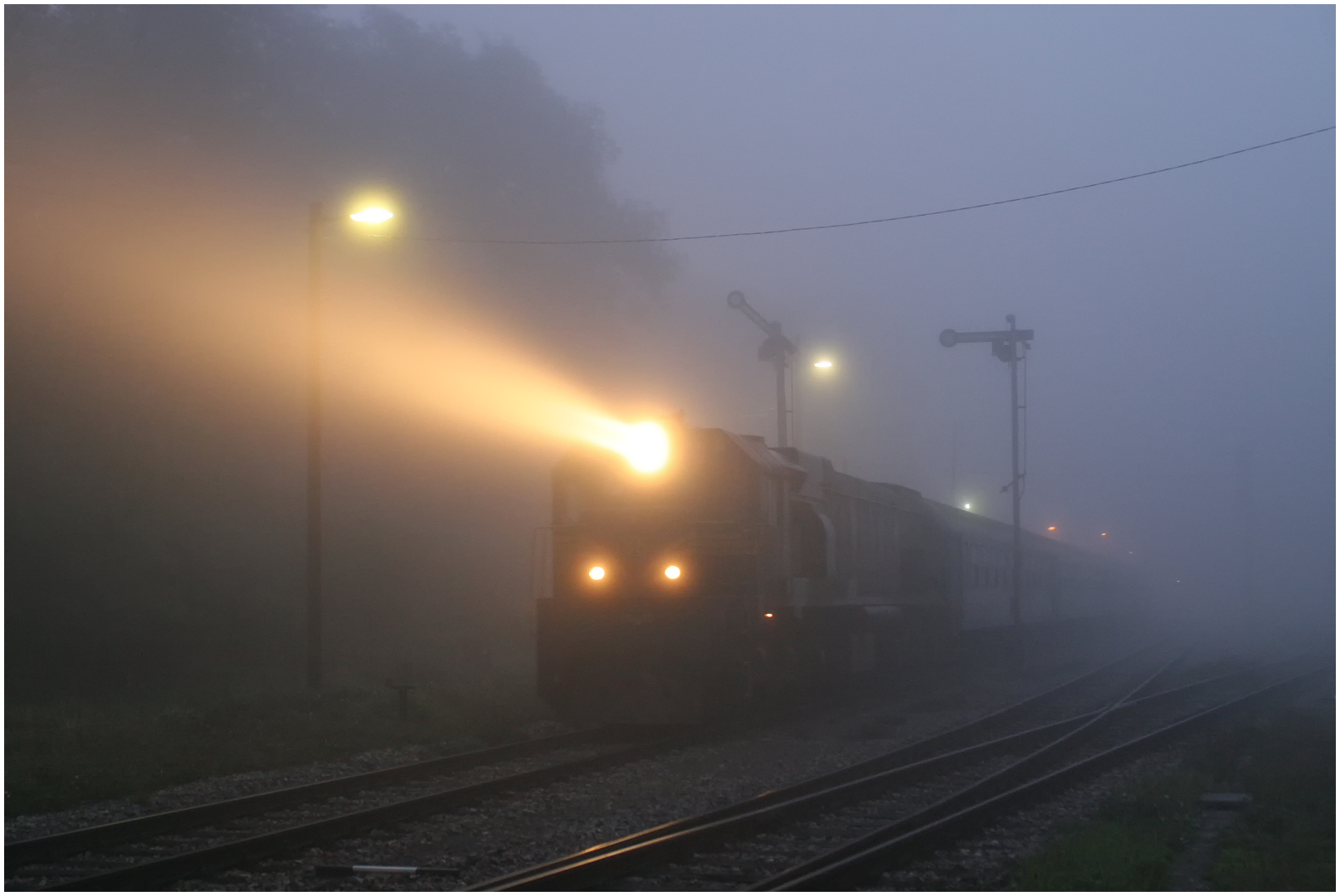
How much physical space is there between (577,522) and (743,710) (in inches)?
142

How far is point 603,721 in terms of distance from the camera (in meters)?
15.2

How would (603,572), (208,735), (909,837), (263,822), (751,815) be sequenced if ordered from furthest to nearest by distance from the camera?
(603,572), (208,735), (263,822), (751,815), (909,837)

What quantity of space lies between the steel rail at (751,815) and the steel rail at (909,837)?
0.94 m

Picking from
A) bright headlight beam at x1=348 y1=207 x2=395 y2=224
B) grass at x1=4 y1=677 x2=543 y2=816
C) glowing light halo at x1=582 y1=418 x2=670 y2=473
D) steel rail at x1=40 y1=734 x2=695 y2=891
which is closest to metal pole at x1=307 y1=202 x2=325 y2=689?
grass at x1=4 y1=677 x2=543 y2=816

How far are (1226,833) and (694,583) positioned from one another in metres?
6.94

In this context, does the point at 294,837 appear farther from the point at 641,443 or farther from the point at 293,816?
the point at 641,443

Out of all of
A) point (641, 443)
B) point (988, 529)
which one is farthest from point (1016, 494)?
point (641, 443)

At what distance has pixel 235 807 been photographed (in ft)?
31.4

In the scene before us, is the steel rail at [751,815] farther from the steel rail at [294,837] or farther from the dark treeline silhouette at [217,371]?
the dark treeline silhouette at [217,371]

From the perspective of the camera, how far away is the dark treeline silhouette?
2306 centimetres

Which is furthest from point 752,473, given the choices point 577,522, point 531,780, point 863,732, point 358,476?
point 358,476

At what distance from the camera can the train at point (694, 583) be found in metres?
14.5

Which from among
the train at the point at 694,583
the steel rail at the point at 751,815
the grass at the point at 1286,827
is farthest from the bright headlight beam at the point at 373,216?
the grass at the point at 1286,827

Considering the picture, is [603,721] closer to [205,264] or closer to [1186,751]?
[1186,751]
